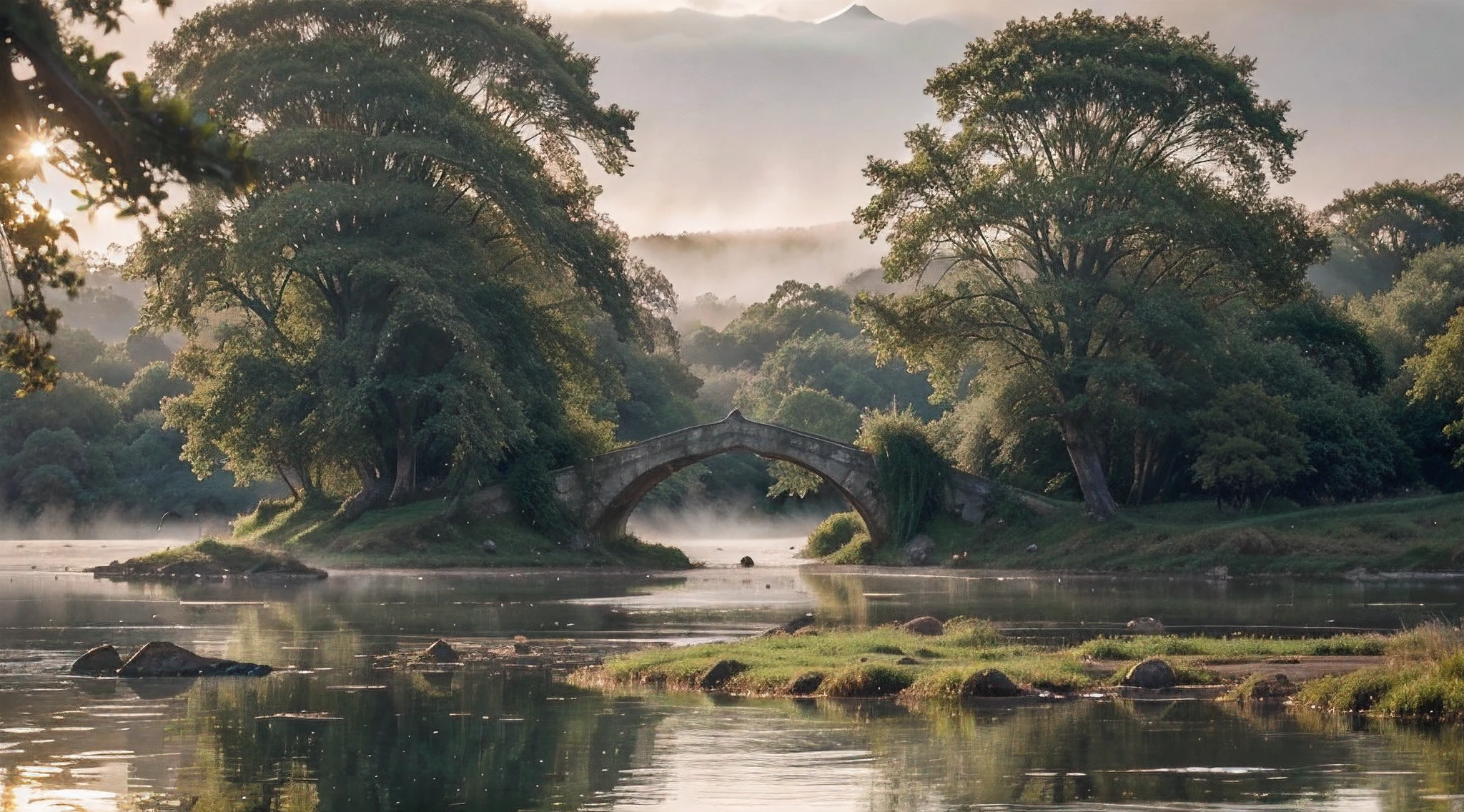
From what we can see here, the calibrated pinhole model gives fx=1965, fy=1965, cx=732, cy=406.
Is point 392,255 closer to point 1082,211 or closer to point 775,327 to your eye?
point 1082,211

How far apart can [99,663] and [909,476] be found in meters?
36.5

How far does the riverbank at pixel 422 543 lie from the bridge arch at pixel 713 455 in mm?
1680

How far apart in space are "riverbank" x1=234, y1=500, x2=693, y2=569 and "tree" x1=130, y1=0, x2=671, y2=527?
3.88 feet

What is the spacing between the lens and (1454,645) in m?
24.0

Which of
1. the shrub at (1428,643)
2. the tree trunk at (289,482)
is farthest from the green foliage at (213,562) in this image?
the shrub at (1428,643)

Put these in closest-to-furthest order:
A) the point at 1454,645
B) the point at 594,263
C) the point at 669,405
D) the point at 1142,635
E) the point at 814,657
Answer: the point at 1454,645 < the point at 814,657 < the point at 1142,635 < the point at 594,263 < the point at 669,405

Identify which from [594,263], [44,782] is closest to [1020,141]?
[594,263]

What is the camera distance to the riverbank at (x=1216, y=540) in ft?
167

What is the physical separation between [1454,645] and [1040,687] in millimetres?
5059

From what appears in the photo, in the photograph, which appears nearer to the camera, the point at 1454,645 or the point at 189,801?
the point at 189,801

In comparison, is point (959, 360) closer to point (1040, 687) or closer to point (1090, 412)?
point (1090, 412)

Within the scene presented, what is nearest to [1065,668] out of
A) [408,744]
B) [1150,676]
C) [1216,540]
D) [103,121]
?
[1150,676]

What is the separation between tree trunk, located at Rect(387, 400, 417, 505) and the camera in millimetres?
61188

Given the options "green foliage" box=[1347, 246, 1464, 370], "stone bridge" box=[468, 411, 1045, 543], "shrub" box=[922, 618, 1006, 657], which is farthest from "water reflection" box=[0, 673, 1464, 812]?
"green foliage" box=[1347, 246, 1464, 370]
